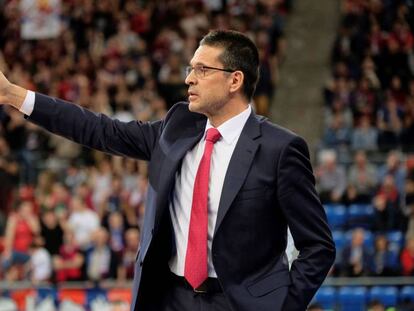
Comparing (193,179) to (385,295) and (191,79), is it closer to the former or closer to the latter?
(191,79)

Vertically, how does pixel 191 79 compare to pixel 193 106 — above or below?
above

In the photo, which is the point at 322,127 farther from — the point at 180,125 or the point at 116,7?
the point at 180,125

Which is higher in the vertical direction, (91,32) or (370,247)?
(91,32)

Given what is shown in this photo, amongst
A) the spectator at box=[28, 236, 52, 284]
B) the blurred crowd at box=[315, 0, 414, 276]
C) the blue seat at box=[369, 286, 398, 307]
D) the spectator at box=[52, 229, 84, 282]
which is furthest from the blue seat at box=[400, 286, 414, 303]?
the spectator at box=[28, 236, 52, 284]

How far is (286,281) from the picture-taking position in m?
4.01

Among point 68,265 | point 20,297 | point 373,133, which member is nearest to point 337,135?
point 373,133

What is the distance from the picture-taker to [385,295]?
988 centimetres

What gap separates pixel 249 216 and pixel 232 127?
0.38m

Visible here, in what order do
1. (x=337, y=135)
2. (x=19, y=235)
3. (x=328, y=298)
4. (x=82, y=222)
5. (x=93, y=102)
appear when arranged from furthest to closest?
(x=93, y=102) → (x=337, y=135) → (x=82, y=222) → (x=19, y=235) → (x=328, y=298)

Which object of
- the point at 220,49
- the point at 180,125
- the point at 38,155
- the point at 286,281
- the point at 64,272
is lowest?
the point at 64,272

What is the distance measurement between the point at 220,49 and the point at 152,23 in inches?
573

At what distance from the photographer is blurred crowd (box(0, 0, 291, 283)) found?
470 inches

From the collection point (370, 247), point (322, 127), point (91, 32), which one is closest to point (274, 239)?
point (370, 247)

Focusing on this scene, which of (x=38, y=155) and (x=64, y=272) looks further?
(x=38, y=155)
